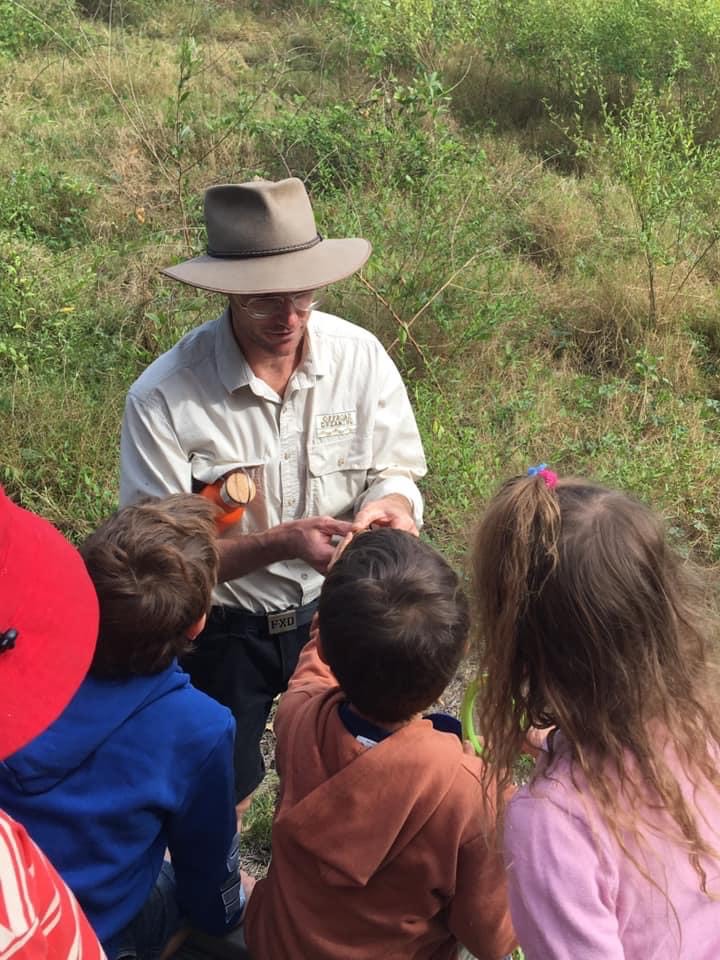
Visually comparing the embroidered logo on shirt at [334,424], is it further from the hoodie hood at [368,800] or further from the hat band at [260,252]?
the hoodie hood at [368,800]

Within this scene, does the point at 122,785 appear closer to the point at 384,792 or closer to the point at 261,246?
the point at 384,792

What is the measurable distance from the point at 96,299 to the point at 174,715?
4189mm

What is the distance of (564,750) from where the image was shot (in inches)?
57.1

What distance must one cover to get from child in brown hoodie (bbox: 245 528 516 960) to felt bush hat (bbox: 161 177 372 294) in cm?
81

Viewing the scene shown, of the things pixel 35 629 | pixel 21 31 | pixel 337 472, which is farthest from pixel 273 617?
pixel 21 31

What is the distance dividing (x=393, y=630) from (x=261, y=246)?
1125 millimetres

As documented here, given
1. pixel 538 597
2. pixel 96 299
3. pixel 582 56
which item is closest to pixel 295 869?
pixel 538 597

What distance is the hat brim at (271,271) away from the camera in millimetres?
2174

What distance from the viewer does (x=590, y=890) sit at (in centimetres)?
131

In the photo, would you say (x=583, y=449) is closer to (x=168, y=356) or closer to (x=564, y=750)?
(x=168, y=356)

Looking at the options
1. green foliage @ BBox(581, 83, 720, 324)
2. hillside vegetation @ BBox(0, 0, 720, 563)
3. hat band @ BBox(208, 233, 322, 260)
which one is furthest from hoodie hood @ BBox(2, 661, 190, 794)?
green foliage @ BBox(581, 83, 720, 324)

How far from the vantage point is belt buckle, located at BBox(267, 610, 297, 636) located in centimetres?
244

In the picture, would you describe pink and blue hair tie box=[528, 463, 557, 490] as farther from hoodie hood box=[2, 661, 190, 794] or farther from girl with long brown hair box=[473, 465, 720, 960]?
hoodie hood box=[2, 661, 190, 794]

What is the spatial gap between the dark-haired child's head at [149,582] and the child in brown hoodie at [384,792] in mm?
305
